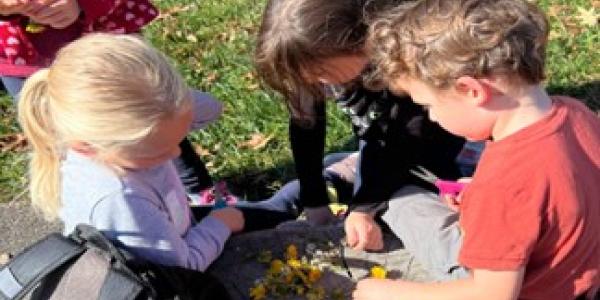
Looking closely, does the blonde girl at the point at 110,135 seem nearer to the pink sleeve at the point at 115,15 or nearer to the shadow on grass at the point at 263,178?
the pink sleeve at the point at 115,15

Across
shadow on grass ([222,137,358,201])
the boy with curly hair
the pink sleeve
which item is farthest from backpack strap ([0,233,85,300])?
shadow on grass ([222,137,358,201])

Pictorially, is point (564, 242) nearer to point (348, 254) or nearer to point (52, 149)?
point (348, 254)

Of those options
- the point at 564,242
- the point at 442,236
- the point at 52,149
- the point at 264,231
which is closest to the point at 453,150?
the point at 442,236

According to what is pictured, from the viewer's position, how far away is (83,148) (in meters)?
2.02

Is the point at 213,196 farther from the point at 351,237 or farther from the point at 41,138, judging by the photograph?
the point at 41,138

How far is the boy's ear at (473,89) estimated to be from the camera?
1.78m

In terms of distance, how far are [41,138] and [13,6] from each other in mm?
663

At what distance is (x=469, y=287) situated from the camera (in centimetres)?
191

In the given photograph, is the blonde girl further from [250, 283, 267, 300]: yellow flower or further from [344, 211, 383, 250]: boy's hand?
[344, 211, 383, 250]: boy's hand

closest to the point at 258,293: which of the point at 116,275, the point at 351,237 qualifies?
the point at 351,237

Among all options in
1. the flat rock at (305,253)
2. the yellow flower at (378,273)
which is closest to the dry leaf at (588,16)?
the flat rock at (305,253)

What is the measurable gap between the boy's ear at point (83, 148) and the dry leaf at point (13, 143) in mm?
1835

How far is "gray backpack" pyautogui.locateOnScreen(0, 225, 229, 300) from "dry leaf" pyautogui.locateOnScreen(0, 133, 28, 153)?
1.93 metres

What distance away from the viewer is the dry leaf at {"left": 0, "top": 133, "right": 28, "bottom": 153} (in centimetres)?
374
